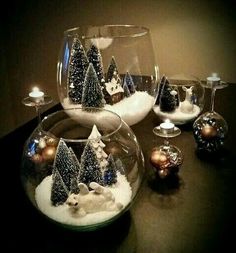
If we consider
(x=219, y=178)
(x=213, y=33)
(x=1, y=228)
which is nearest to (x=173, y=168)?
(x=219, y=178)

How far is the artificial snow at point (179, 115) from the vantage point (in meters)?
0.90

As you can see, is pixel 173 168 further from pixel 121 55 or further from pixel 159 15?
pixel 159 15

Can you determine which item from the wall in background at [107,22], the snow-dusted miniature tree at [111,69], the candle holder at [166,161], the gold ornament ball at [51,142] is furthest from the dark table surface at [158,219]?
the wall in background at [107,22]

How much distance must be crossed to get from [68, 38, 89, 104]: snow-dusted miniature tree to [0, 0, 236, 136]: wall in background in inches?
23.4

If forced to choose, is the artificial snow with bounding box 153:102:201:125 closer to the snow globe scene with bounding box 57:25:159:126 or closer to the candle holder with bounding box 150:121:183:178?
the snow globe scene with bounding box 57:25:159:126

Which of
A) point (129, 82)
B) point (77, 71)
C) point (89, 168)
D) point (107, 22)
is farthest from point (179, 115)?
point (107, 22)

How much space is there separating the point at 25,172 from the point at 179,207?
274 mm

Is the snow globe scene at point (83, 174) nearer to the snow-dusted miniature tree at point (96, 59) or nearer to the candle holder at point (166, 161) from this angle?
the candle holder at point (166, 161)

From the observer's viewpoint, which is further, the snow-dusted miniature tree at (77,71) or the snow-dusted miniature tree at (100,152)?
the snow-dusted miniature tree at (77,71)

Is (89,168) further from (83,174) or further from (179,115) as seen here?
(179,115)

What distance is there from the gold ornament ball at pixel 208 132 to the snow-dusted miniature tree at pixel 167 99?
15cm

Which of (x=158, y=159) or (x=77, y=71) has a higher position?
(x=77, y=71)

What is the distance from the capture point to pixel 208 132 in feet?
2.57

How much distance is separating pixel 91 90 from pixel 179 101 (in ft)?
0.85
